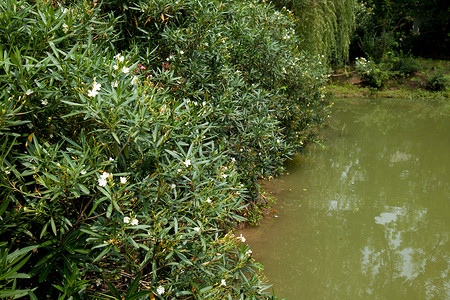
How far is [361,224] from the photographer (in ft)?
17.5

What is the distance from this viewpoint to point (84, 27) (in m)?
2.55

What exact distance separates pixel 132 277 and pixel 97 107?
92 centimetres

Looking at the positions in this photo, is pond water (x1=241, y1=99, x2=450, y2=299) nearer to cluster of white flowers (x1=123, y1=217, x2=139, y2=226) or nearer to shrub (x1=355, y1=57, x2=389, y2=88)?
cluster of white flowers (x1=123, y1=217, x2=139, y2=226)

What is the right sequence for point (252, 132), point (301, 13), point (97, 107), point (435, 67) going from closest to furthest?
point (97, 107) < point (252, 132) < point (301, 13) < point (435, 67)

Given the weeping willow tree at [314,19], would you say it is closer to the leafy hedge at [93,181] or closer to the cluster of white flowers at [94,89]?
the leafy hedge at [93,181]

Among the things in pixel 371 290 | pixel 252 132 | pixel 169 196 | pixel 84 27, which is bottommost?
pixel 371 290

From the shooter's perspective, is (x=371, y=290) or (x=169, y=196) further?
(x=371, y=290)

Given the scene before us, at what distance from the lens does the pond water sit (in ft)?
13.4

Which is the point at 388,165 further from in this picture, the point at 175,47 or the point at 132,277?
the point at 132,277

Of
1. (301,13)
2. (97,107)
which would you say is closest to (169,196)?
(97,107)

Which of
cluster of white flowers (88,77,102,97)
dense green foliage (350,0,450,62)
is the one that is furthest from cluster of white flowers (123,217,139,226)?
dense green foliage (350,0,450,62)

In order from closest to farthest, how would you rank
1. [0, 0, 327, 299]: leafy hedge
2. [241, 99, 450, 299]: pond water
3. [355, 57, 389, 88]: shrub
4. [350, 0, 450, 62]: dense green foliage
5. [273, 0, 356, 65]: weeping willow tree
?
[0, 0, 327, 299]: leafy hedge < [241, 99, 450, 299]: pond water < [273, 0, 356, 65]: weeping willow tree < [355, 57, 389, 88]: shrub < [350, 0, 450, 62]: dense green foliage

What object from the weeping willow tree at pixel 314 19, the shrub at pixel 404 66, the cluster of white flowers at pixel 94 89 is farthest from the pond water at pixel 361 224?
the shrub at pixel 404 66

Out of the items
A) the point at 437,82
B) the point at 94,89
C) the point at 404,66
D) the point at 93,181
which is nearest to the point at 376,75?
the point at 404,66
